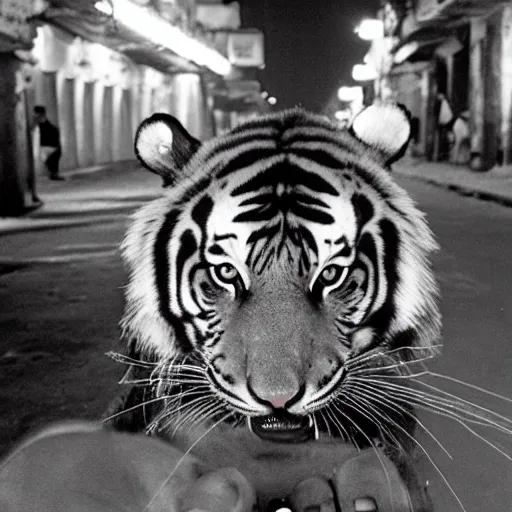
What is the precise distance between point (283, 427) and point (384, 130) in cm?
86

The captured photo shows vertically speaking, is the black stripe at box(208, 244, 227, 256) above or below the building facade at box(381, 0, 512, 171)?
below

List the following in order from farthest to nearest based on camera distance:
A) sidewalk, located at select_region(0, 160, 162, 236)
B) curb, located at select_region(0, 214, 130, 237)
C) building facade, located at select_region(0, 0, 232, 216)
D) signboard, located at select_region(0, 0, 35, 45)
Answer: building facade, located at select_region(0, 0, 232, 216) → sidewalk, located at select_region(0, 160, 162, 236) → signboard, located at select_region(0, 0, 35, 45) → curb, located at select_region(0, 214, 130, 237)

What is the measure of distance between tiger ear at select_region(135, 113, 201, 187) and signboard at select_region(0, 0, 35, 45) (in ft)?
27.2

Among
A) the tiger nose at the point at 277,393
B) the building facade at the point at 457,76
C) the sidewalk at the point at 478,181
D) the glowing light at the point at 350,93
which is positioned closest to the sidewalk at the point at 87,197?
the sidewalk at the point at 478,181

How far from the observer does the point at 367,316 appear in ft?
6.96

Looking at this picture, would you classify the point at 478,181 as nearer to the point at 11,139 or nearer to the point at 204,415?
the point at 11,139

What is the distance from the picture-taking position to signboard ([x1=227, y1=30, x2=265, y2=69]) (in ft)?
184

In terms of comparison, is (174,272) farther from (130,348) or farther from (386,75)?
(386,75)

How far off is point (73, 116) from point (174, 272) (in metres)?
21.0

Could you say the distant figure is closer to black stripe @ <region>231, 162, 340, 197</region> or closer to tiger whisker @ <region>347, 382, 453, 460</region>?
black stripe @ <region>231, 162, 340, 197</region>

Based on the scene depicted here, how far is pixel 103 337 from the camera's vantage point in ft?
14.5

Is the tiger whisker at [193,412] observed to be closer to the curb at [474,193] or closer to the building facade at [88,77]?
the building facade at [88,77]

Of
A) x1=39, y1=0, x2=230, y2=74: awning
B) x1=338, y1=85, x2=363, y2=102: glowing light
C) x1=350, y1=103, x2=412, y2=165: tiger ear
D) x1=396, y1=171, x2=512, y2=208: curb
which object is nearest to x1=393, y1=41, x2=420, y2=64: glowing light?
x1=39, y1=0, x2=230, y2=74: awning

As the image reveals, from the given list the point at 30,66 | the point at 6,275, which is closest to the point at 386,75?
the point at 30,66
